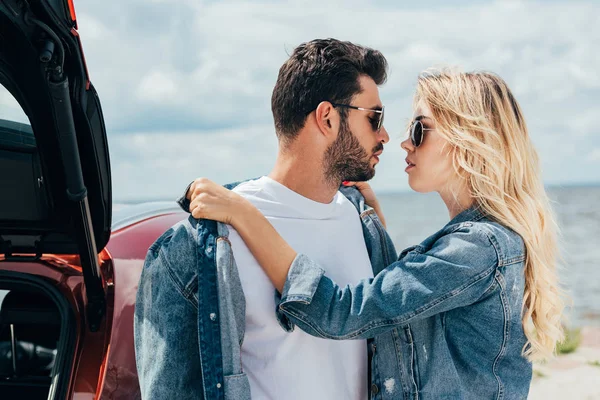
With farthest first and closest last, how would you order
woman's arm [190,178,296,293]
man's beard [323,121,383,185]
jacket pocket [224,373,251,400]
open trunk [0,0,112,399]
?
1. man's beard [323,121,383,185]
2. woman's arm [190,178,296,293]
3. jacket pocket [224,373,251,400]
4. open trunk [0,0,112,399]

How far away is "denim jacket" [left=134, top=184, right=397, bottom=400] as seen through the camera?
6.42 ft

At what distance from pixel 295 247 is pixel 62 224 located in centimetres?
82

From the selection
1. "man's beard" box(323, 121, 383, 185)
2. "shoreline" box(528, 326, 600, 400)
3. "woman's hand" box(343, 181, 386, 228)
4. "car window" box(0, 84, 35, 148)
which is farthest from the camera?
"shoreline" box(528, 326, 600, 400)

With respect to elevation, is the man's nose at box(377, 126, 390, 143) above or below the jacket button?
above

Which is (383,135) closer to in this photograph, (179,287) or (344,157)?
(344,157)

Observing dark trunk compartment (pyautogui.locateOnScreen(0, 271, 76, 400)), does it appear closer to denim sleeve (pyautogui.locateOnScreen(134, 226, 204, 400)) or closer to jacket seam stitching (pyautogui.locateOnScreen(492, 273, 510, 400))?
denim sleeve (pyautogui.locateOnScreen(134, 226, 204, 400))

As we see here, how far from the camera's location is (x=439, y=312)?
2115mm

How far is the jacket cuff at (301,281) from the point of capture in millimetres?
1994

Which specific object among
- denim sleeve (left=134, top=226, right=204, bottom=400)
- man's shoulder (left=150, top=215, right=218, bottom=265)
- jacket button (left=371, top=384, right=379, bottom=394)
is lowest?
jacket button (left=371, top=384, right=379, bottom=394)

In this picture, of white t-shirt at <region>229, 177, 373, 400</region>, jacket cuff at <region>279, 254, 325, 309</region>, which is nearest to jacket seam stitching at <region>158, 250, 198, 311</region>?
white t-shirt at <region>229, 177, 373, 400</region>

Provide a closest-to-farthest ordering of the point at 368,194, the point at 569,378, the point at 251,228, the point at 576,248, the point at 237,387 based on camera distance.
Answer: the point at 237,387 → the point at 251,228 → the point at 368,194 → the point at 569,378 → the point at 576,248

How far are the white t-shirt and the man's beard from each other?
0.45ft

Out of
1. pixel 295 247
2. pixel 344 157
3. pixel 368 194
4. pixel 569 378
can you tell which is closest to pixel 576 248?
pixel 569 378

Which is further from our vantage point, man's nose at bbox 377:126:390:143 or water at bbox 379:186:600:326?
water at bbox 379:186:600:326
